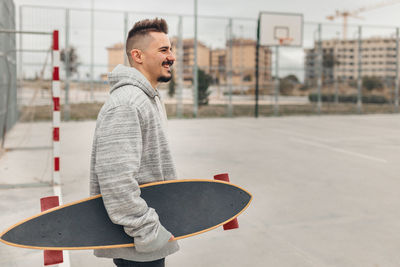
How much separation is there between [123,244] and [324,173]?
18.6ft

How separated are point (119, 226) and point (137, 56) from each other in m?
0.65

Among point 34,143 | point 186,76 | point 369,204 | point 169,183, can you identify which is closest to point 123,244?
point 169,183

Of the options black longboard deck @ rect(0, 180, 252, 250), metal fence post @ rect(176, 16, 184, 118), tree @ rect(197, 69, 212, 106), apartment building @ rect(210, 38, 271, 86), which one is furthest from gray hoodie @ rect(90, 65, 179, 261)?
tree @ rect(197, 69, 212, 106)

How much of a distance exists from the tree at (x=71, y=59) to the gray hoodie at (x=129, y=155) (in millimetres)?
14938

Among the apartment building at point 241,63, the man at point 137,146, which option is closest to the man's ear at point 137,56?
the man at point 137,146

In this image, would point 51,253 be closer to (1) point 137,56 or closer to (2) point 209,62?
(1) point 137,56

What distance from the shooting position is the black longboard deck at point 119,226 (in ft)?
5.06

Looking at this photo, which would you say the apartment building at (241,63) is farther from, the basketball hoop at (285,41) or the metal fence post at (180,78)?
the metal fence post at (180,78)

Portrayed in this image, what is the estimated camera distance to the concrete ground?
345 centimetres

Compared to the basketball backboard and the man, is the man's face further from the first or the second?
the basketball backboard

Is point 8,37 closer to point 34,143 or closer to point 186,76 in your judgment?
point 34,143

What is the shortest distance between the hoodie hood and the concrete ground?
6.64 ft

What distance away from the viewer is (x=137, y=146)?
4.92 feet

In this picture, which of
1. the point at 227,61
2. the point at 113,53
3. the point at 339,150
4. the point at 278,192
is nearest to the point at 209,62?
the point at 227,61
